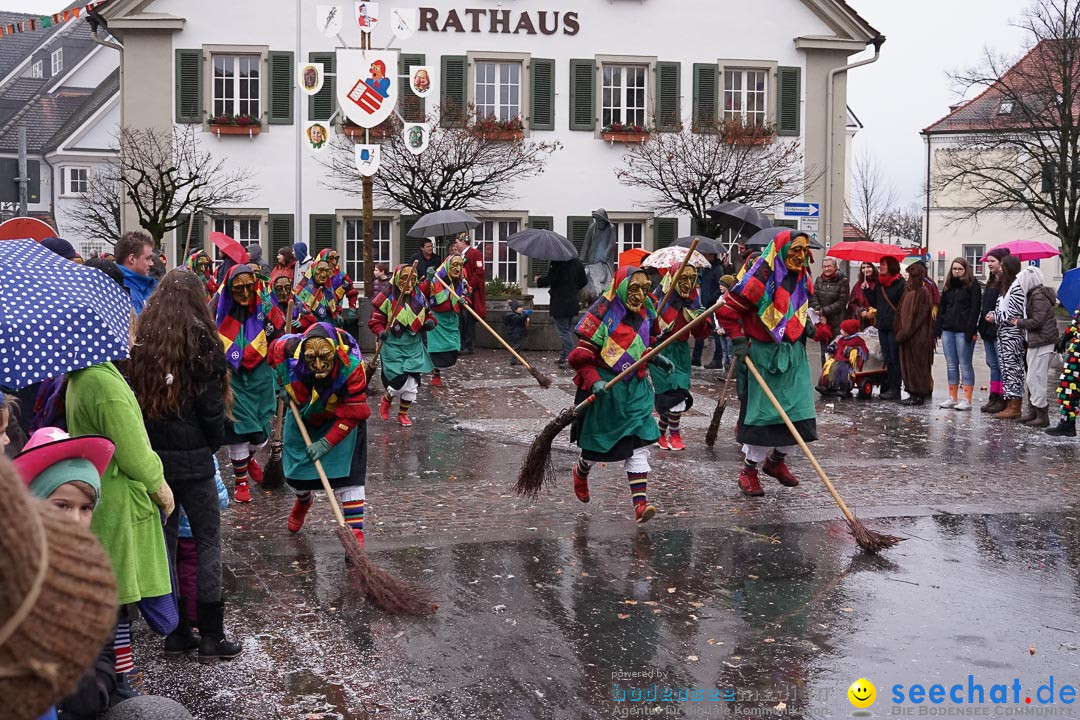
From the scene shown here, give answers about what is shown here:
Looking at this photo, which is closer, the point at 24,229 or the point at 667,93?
the point at 24,229

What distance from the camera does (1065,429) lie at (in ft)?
42.4

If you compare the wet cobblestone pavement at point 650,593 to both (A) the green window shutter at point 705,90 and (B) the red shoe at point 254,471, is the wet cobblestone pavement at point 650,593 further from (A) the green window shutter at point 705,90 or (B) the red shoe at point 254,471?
(A) the green window shutter at point 705,90

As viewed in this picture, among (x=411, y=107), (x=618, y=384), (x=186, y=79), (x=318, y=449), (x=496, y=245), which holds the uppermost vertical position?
(x=186, y=79)

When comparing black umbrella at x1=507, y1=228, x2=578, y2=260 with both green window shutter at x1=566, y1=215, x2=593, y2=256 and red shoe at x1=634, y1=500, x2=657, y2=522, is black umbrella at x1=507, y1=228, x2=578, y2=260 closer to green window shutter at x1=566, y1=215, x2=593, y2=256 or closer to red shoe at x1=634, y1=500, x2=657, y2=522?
red shoe at x1=634, y1=500, x2=657, y2=522

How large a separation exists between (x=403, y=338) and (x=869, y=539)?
6898 millimetres

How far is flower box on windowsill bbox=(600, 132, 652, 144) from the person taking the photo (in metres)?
28.4

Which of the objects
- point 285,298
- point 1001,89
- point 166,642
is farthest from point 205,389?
point 1001,89

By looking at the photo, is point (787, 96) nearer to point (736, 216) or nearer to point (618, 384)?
point (736, 216)

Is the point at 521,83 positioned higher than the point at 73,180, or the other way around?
the point at 521,83

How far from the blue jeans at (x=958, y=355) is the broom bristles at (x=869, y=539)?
8.01 metres

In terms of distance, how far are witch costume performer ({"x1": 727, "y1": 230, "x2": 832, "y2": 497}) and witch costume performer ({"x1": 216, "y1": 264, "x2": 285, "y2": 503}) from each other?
3388 millimetres

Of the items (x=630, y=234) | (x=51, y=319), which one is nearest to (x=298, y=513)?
(x=51, y=319)

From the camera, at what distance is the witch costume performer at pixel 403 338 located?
528 inches

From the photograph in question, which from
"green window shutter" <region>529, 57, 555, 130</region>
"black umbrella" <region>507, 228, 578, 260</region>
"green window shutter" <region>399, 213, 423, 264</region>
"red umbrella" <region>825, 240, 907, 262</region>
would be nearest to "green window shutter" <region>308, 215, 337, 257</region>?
"green window shutter" <region>399, 213, 423, 264</region>
